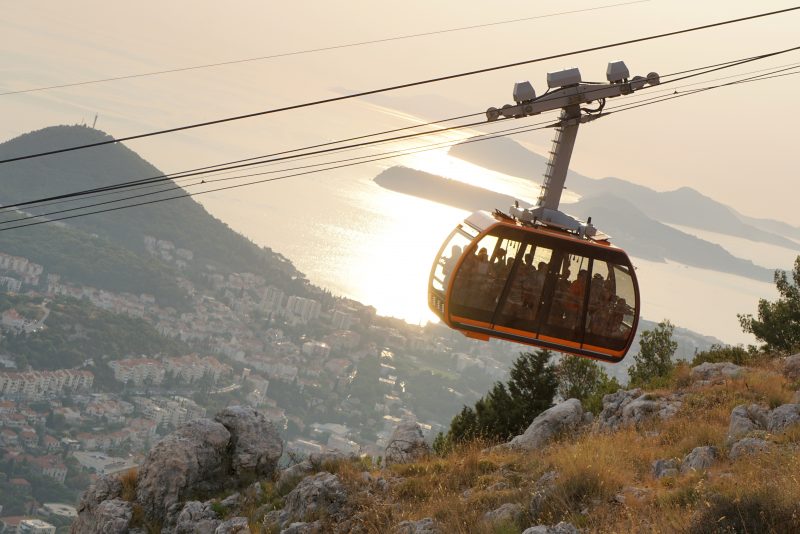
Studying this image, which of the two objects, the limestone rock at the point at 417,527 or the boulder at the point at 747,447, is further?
the boulder at the point at 747,447

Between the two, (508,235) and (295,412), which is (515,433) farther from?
(295,412)

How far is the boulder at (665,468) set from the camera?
8.49m

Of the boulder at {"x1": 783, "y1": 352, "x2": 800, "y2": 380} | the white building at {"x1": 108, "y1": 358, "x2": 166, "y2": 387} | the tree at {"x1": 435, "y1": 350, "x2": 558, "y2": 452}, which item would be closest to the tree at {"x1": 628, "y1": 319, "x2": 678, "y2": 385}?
the tree at {"x1": 435, "y1": 350, "x2": 558, "y2": 452}

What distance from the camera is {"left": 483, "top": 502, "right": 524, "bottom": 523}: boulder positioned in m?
7.35

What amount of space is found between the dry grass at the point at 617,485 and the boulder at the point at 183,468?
2075mm

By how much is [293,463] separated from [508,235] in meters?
4.41

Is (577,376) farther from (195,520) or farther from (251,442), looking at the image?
(195,520)

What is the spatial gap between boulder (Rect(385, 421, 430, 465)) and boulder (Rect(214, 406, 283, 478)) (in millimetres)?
1607

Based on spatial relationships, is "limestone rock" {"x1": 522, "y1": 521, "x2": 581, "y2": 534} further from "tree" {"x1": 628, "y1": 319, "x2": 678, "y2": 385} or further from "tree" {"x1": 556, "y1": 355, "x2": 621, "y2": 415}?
"tree" {"x1": 628, "y1": 319, "x2": 678, "y2": 385}

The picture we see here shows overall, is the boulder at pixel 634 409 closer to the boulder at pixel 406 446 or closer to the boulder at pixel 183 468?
the boulder at pixel 406 446

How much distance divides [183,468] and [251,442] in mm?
1047

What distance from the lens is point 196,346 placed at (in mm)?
71938

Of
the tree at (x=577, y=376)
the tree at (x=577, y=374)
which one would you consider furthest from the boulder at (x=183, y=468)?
the tree at (x=577, y=374)

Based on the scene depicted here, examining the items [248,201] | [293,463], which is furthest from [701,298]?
[293,463]
